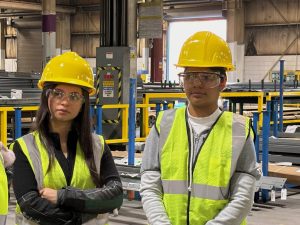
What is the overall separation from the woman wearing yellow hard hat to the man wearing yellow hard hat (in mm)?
202

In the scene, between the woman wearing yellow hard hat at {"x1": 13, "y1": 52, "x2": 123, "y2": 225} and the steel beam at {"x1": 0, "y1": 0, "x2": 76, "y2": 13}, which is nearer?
the woman wearing yellow hard hat at {"x1": 13, "y1": 52, "x2": 123, "y2": 225}

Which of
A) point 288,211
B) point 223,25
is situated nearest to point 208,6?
point 223,25

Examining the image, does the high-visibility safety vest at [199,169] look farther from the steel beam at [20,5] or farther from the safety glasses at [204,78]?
the steel beam at [20,5]

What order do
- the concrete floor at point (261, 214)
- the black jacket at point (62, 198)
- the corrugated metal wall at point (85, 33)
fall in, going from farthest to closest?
1. the corrugated metal wall at point (85, 33)
2. the concrete floor at point (261, 214)
3. the black jacket at point (62, 198)

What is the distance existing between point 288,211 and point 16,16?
23658mm

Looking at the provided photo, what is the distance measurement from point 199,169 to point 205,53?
48 centimetres

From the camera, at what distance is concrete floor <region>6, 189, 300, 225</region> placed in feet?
20.3

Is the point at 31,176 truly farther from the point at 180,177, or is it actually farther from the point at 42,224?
the point at 180,177

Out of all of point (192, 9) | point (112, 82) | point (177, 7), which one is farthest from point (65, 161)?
point (177, 7)

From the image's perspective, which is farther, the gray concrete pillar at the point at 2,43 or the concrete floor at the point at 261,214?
the gray concrete pillar at the point at 2,43

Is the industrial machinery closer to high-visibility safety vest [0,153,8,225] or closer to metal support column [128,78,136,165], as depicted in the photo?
metal support column [128,78,136,165]

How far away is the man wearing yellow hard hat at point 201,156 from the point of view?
7.03 feet

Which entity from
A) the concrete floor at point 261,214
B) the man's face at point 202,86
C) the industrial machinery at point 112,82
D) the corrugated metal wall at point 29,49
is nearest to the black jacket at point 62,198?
the man's face at point 202,86

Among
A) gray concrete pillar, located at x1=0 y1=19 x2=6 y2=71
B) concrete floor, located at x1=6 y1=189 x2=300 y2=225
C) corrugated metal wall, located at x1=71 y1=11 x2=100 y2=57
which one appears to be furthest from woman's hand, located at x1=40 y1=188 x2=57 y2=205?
gray concrete pillar, located at x1=0 y1=19 x2=6 y2=71
